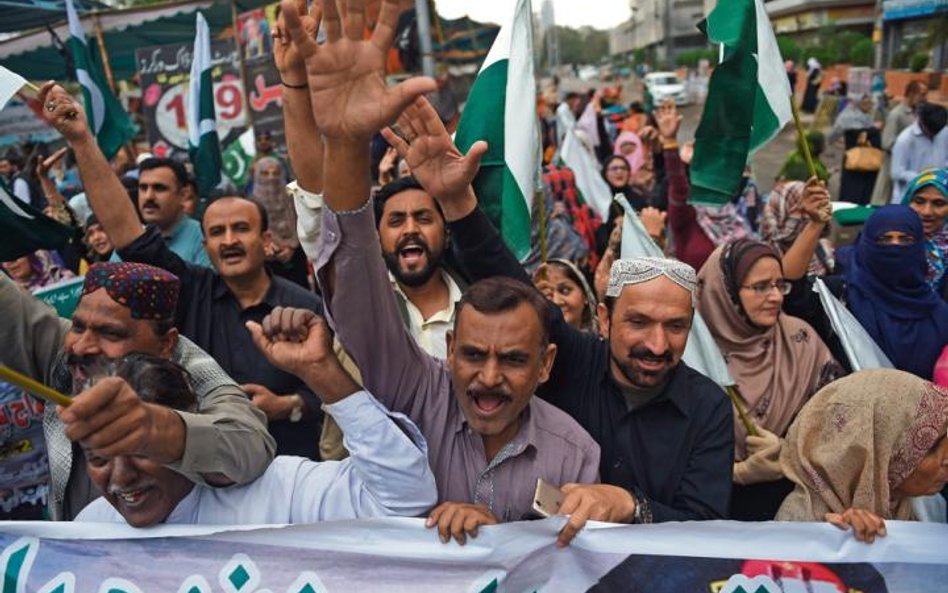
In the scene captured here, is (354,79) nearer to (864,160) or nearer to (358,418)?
(358,418)

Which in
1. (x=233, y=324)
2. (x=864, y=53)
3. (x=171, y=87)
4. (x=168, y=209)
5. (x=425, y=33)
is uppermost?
(x=864, y=53)

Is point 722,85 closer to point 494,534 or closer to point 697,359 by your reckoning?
point 697,359

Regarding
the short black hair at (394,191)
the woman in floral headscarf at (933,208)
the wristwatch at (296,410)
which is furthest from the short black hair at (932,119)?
the wristwatch at (296,410)

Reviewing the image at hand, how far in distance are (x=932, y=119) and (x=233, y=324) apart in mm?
7476

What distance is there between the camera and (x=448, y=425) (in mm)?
2131

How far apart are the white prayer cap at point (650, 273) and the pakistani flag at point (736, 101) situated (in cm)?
121

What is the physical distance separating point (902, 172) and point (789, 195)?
4026mm

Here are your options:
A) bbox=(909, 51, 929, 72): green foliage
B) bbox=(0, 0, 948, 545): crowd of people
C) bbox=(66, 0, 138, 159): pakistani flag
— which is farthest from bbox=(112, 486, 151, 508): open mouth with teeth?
bbox=(909, 51, 929, 72): green foliage

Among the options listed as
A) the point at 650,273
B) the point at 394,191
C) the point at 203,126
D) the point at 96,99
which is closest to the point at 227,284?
the point at 394,191

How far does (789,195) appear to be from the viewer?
5.15 metres

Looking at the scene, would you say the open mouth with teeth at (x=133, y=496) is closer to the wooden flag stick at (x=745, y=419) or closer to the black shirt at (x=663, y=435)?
the black shirt at (x=663, y=435)

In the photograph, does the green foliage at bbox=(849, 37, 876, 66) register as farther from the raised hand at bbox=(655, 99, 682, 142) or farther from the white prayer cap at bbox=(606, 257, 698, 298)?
the white prayer cap at bbox=(606, 257, 698, 298)

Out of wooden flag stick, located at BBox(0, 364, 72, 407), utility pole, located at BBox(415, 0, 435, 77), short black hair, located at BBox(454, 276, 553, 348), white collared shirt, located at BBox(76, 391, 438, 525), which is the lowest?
white collared shirt, located at BBox(76, 391, 438, 525)

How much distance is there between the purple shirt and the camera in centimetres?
195
